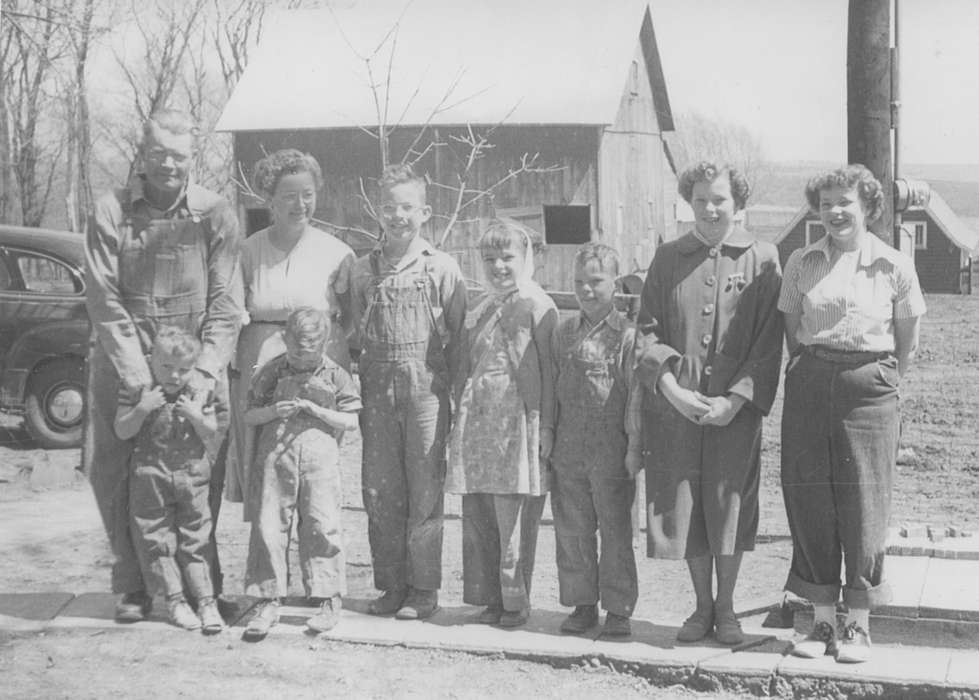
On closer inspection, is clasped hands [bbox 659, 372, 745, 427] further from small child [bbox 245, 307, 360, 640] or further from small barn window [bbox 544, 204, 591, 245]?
small barn window [bbox 544, 204, 591, 245]

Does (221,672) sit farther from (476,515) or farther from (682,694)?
(682,694)

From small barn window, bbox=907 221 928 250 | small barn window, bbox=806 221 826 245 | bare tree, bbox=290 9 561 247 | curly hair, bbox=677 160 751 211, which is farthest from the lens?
small barn window, bbox=907 221 928 250

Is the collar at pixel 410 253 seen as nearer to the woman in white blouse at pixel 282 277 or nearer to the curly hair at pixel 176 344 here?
the woman in white blouse at pixel 282 277

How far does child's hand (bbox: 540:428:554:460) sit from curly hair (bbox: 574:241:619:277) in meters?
0.63

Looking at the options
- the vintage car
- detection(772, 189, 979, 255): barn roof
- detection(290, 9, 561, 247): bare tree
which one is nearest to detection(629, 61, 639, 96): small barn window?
detection(290, 9, 561, 247): bare tree

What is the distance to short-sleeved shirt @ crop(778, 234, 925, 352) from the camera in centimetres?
414

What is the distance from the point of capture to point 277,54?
13.0m

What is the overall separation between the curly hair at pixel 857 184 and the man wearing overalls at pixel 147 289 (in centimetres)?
219

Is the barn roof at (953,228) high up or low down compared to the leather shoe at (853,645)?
up

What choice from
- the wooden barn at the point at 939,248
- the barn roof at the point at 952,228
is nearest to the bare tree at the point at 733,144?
the barn roof at the point at 952,228

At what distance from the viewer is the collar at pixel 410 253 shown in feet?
15.6

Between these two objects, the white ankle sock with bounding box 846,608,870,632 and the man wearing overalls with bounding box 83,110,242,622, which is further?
the man wearing overalls with bounding box 83,110,242,622

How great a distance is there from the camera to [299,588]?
567cm

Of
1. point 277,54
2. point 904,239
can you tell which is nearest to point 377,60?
point 277,54
